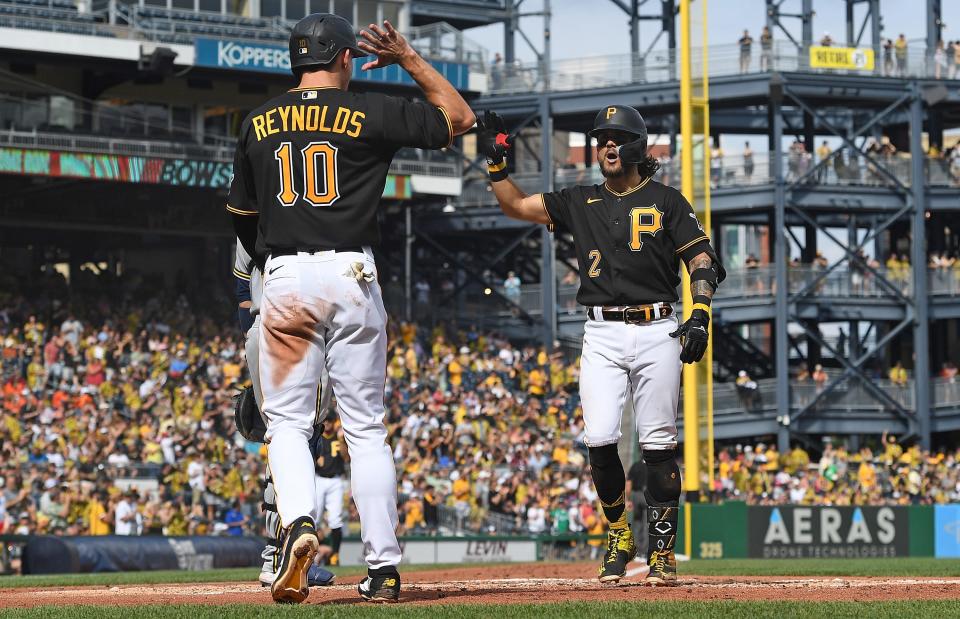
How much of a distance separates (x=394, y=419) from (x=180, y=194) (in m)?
10.4

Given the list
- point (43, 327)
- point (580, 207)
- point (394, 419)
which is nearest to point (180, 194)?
point (43, 327)

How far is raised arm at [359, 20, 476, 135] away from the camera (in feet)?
22.4

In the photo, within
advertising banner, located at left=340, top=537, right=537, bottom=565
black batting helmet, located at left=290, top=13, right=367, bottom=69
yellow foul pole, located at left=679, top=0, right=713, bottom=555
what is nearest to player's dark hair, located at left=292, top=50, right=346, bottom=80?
black batting helmet, located at left=290, top=13, right=367, bottom=69

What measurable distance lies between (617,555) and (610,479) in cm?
43

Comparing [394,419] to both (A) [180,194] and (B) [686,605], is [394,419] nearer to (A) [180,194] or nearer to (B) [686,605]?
(A) [180,194]

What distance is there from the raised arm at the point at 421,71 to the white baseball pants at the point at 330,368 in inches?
29.1

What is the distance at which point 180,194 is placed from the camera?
3609cm

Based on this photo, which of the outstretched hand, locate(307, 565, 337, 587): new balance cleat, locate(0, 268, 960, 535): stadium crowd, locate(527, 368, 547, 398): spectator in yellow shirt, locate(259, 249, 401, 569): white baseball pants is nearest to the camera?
locate(259, 249, 401, 569): white baseball pants

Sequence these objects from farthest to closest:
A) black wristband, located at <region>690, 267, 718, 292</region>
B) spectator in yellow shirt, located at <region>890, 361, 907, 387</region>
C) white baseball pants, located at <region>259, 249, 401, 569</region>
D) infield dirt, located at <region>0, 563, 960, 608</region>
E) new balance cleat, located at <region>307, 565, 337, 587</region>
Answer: spectator in yellow shirt, located at <region>890, 361, 907, 387</region>
new balance cleat, located at <region>307, 565, 337, 587</region>
black wristband, located at <region>690, 267, 718, 292</region>
infield dirt, located at <region>0, 563, 960, 608</region>
white baseball pants, located at <region>259, 249, 401, 569</region>

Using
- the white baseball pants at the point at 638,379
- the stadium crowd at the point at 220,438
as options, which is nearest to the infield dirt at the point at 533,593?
the white baseball pants at the point at 638,379

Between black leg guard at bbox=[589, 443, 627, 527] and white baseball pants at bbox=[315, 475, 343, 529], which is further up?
black leg guard at bbox=[589, 443, 627, 527]

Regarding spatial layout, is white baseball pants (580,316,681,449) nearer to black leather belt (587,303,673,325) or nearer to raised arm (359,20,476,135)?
black leather belt (587,303,673,325)

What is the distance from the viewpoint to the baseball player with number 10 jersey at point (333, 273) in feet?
21.9

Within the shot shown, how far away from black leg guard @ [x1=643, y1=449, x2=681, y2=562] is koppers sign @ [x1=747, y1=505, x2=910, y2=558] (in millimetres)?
14791
